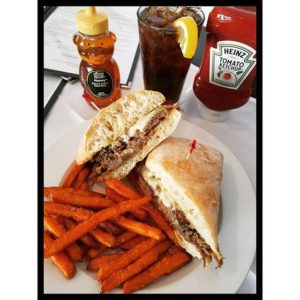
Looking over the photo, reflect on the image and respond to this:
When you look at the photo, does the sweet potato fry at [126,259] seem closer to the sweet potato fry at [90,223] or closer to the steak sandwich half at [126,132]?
the sweet potato fry at [90,223]

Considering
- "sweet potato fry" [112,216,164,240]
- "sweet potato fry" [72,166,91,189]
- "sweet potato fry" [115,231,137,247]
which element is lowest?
"sweet potato fry" [115,231,137,247]

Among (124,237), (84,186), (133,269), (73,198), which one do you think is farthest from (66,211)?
(133,269)

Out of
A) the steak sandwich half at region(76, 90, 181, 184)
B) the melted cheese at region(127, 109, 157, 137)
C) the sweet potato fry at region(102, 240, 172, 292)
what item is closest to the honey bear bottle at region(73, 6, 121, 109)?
the steak sandwich half at region(76, 90, 181, 184)

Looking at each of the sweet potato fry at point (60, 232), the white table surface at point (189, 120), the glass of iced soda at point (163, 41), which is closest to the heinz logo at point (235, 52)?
the glass of iced soda at point (163, 41)

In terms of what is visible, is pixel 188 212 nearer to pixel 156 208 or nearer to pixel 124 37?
pixel 156 208

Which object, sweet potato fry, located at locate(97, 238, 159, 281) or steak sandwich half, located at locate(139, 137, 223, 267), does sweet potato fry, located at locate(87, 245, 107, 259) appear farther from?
steak sandwich half, located at locate(139, 137, 223, 267)

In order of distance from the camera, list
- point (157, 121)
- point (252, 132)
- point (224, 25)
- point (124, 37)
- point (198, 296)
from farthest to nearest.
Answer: point (124, 37) → point (252, 132) → point (157, 121) → point (224, 25) → point (198, 296)

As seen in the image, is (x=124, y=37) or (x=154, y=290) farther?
(x=124, y=37)

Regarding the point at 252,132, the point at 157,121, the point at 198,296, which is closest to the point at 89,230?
the point at 198,296
